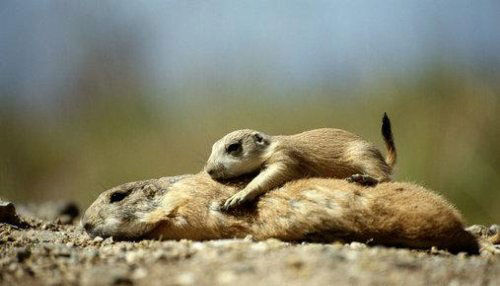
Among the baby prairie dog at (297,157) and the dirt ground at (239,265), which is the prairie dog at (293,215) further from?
the baby prairie dog at (297,157)

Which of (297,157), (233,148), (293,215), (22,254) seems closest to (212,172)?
(233,148)

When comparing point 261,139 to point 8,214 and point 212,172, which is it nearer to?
point 212,172

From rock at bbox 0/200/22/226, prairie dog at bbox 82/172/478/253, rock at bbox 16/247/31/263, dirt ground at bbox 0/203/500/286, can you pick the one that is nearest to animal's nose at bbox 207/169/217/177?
prairie dog at bbox 82/172/478/253

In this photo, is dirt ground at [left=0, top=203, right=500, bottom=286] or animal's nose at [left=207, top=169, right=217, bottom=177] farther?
animal's nose at [left=207, top=169, right=217, bottom=177]

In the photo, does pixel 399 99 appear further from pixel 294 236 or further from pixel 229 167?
pixel 294 236

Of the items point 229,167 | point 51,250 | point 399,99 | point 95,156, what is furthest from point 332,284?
point 95,156

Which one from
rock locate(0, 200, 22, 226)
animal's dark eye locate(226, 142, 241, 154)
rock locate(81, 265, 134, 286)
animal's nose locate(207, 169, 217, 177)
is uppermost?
animal's dark eye locate(226, 142, 241, 154)

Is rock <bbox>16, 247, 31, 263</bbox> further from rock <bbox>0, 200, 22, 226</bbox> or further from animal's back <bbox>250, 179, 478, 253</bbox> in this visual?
rock <bbox>0, 200, 22, 226</bbox>
